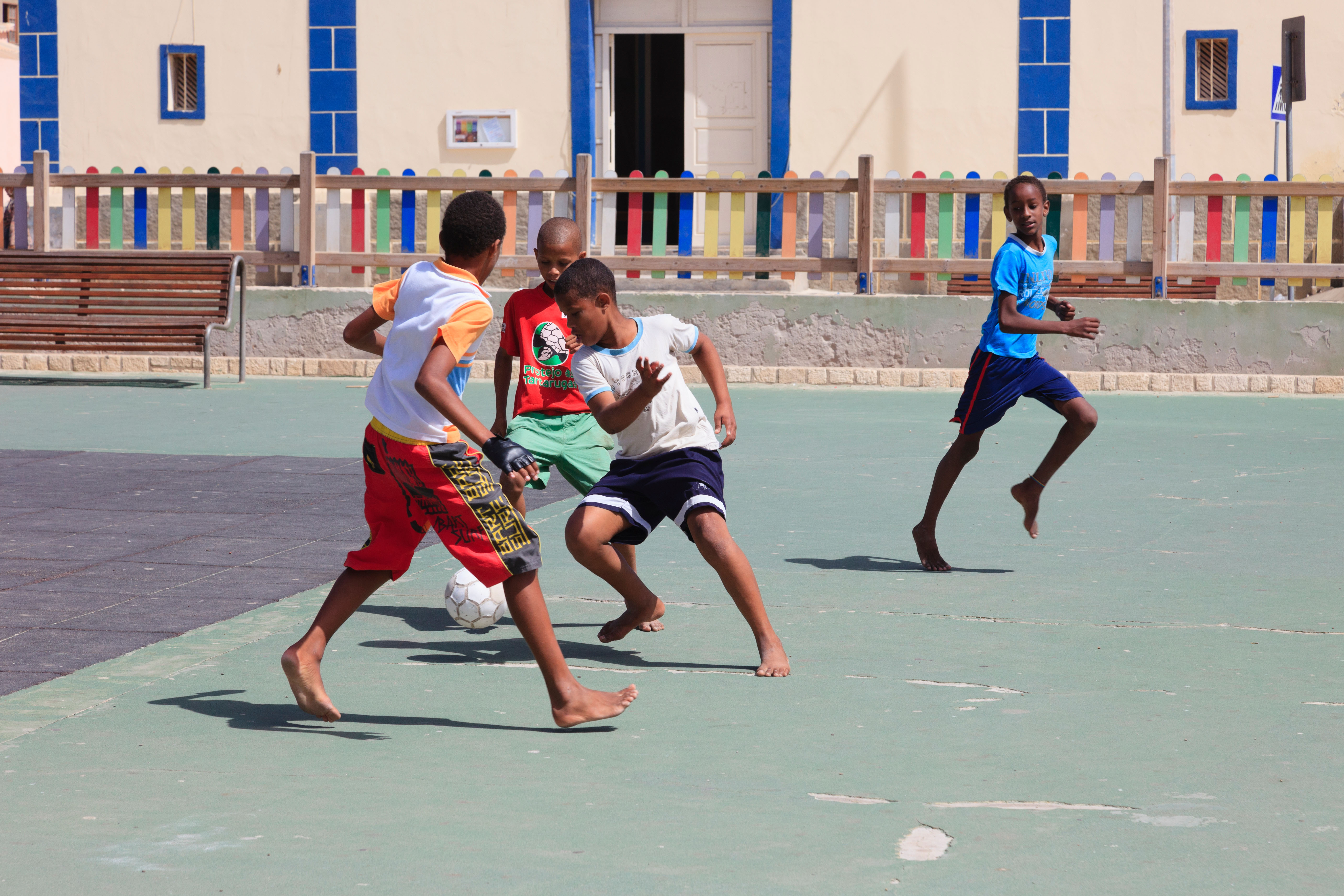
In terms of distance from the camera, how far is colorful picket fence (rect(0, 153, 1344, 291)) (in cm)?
1452

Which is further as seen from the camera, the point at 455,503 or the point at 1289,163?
the point at 1289,163

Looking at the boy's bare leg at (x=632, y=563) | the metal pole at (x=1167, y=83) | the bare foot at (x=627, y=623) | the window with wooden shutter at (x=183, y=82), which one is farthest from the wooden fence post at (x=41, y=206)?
the bare foot at (x=627, y=623)

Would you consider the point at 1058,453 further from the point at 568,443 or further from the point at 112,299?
the point at 112,299

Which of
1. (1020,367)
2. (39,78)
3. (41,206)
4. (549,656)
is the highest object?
(39,78)

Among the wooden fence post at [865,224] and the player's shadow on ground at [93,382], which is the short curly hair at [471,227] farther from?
the player's shadow on ground at [93,382]

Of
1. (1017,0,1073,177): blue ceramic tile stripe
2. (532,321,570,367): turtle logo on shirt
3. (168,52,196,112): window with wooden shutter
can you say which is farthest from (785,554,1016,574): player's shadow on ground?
(168,52,196,112): window with wooden shutter

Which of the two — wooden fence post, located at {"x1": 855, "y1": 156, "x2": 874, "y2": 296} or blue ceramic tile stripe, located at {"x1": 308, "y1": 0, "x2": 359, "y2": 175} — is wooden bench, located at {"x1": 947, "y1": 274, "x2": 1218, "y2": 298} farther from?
blue ceramic tile stripe, located at {"x1": 308, "y1": 0, "x2": 359, "y2": 175}

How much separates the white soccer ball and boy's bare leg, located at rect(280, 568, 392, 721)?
34.1 inches

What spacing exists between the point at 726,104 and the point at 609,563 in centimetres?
1498

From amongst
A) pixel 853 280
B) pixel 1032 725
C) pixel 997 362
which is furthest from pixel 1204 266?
pixel 1032 725

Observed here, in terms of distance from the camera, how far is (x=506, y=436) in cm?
599

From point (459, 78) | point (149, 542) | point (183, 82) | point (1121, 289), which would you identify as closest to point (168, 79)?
point (183, 82)

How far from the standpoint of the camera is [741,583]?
16.4ft

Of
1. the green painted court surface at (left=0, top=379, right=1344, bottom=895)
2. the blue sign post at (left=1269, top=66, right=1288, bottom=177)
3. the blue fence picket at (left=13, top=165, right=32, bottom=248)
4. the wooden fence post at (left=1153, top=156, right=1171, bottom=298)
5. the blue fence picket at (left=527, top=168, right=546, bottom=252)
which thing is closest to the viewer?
the green painted court surface at (left=0, top=379, right=1344, bottom=895)
